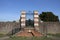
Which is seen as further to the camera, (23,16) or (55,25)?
(55,25)

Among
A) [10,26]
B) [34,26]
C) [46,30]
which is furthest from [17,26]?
[34,26]

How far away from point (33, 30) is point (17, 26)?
349 inches

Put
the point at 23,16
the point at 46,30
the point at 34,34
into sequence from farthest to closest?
the point at 46,30, the point at 23,16, the point at 34,34

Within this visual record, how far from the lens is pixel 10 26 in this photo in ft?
114

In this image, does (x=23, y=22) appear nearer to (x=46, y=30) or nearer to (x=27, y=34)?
(x=27, y=34)

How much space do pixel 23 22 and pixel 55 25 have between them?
9.69 meters

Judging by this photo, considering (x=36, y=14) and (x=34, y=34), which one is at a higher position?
(x=36, y=14)

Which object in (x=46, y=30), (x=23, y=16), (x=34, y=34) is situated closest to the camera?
(x=34, y=34)

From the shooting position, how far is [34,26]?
27.5 meters

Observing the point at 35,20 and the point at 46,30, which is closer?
the point at 35,20

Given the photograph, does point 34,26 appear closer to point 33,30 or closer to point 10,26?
point 33,30

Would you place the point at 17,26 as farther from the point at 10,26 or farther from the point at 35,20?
the point at 35,20

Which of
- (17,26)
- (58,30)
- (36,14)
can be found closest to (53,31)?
(58,30)

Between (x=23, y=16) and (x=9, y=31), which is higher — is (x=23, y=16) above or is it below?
above
